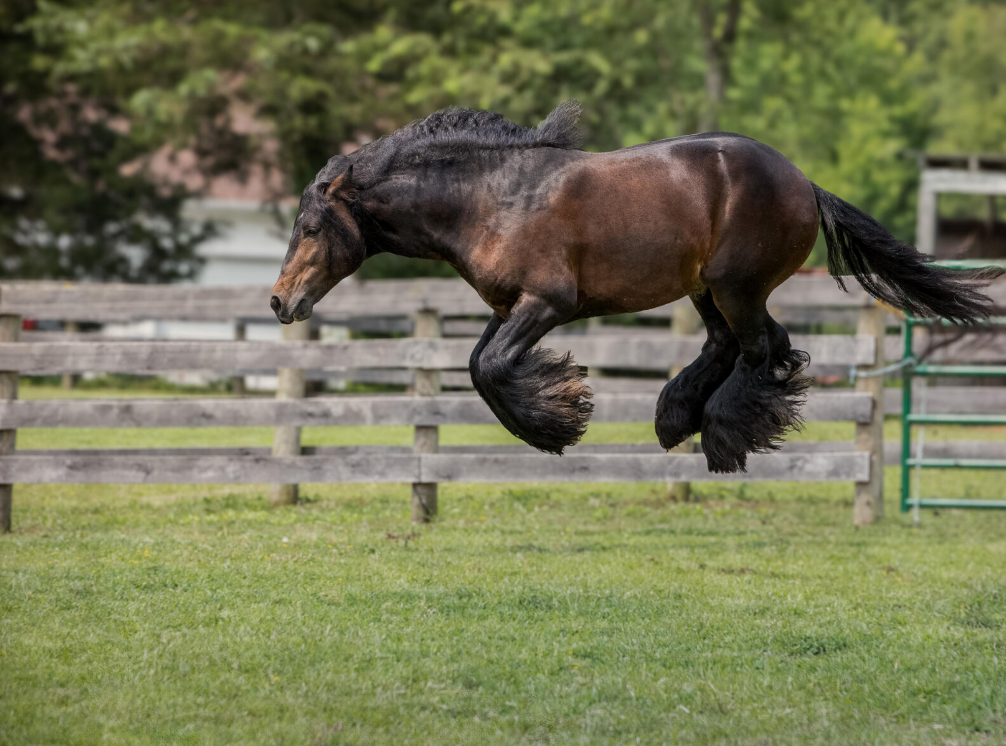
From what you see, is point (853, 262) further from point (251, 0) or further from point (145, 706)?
point (251, 0)

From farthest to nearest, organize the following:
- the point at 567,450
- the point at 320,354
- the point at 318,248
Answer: the point at 567,450 < the point at 320,354 < the point at 318,248

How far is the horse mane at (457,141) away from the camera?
177 inches

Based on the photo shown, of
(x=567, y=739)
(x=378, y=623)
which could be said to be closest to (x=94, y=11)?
(x=378, y=623)

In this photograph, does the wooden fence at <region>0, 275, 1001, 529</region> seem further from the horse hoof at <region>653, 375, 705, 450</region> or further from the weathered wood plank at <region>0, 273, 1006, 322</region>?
the horse hoof at <region>653, 375, 705, 450</region>

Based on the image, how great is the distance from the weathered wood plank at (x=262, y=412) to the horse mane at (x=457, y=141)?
4.00m

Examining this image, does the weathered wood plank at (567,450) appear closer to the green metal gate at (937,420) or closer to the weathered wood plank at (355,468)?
the weathered wood plank at (355,468)

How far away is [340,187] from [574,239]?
91 cm

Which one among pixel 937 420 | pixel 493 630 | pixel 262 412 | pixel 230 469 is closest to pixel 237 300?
pixel 262 412

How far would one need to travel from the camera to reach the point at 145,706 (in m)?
4.22

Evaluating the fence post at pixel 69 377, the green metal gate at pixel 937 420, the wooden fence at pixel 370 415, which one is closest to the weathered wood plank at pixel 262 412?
the wooden fence at pixel 370 415

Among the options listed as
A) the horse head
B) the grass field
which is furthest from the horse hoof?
the horse head

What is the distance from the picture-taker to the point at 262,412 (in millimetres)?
8648

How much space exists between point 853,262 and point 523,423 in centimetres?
156

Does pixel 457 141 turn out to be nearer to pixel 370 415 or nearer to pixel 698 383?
pixel 698 383
